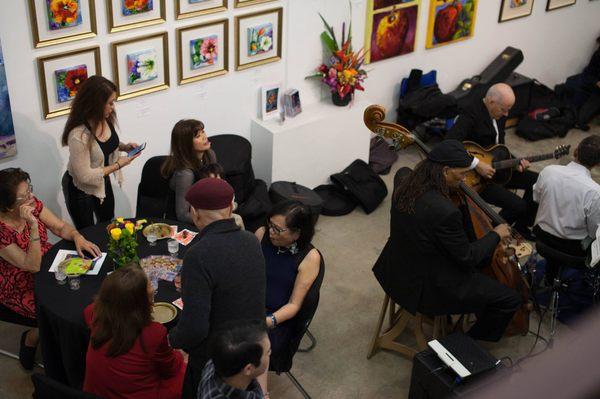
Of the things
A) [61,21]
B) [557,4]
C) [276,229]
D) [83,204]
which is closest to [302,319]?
[276,229]

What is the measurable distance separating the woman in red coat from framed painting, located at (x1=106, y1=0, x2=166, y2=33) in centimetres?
243

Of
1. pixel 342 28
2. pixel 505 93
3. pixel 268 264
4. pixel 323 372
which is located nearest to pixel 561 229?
pixel 505 93

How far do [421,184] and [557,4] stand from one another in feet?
17.7

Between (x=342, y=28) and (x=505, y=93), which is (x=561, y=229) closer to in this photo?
(x=505, y=93)

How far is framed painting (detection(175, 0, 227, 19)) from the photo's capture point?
4.95 m

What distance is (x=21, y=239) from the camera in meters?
3.57

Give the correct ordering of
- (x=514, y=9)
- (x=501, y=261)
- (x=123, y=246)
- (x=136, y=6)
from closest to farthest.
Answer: (x=123, y=246)
(x=501, y=261)
(x=136, y=6)
(x=514, y=9)

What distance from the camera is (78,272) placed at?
3.53 m

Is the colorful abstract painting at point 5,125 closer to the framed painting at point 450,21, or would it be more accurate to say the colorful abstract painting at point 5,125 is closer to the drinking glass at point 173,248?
the drinking glass at point 173,248

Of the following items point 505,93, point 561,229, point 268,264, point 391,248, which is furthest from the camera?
point 505,93

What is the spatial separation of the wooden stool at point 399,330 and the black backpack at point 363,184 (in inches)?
69.6

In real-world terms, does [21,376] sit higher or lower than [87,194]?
lower

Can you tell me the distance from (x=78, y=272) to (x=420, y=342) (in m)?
2.02

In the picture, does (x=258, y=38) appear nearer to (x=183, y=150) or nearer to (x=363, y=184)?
(x=363, y=184)
